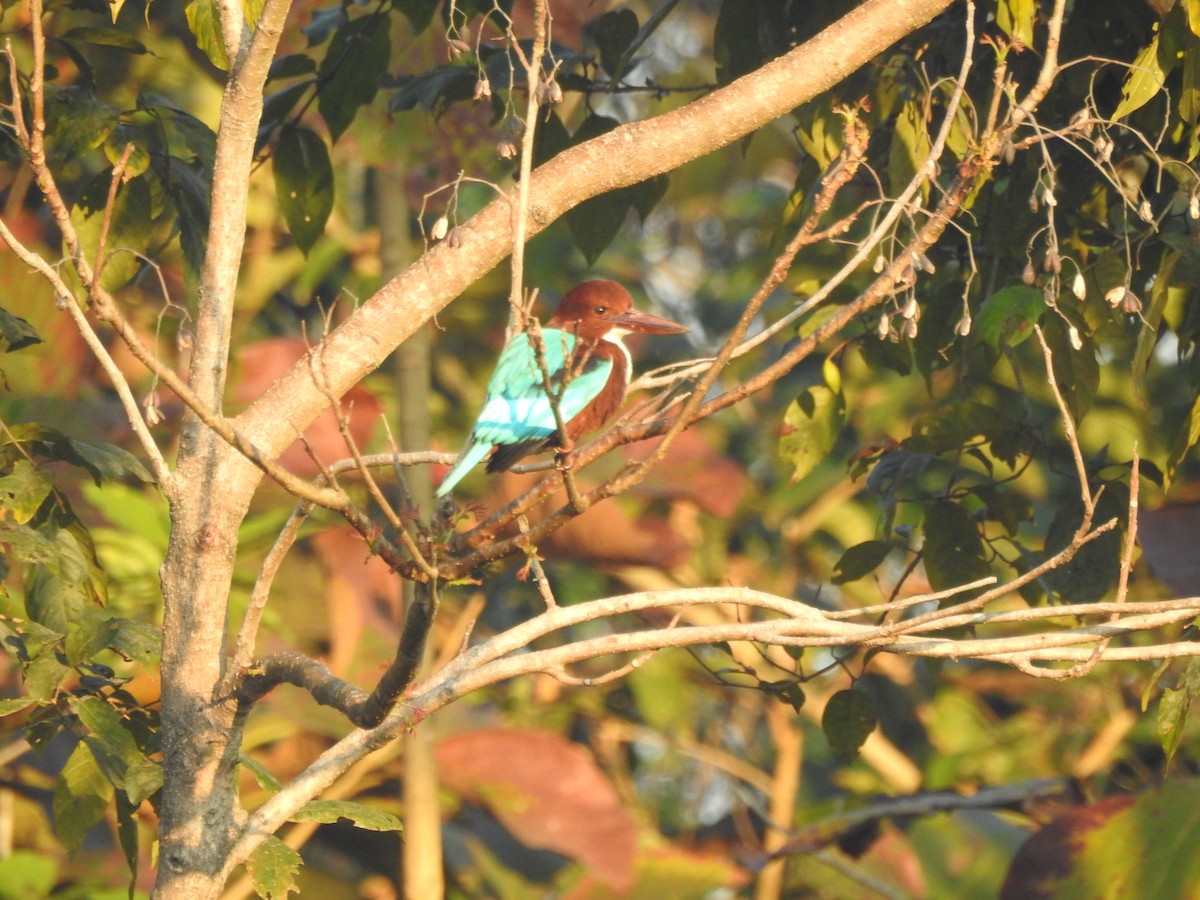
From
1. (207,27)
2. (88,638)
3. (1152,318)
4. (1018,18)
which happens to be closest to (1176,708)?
(1152,318)

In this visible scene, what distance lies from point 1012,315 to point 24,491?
4.89 ft

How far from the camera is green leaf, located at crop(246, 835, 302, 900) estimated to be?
186cm

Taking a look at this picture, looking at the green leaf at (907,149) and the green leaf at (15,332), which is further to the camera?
the green leaf at (907,149)

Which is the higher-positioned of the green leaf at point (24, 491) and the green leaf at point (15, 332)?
the green leaf at point (15, 332)

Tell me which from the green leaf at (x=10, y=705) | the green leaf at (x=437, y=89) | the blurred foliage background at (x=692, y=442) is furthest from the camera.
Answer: the green leaf at (x=437, y=89)

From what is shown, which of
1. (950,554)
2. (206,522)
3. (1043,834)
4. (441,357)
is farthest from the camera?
(441,357)

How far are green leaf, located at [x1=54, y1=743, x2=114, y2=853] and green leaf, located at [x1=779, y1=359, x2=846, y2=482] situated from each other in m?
1.33

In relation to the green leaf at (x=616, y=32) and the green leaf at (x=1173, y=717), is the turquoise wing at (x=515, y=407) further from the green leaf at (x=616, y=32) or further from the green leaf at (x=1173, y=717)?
the green leaf at (x=1173, y=717)

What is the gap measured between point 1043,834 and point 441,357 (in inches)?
150

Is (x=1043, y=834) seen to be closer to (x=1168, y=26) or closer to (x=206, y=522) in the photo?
(x=1168, y=26)

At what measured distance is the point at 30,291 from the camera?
4484 mm

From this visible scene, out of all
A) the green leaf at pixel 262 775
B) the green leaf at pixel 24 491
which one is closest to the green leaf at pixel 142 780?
the green leaf at pixel 262 775

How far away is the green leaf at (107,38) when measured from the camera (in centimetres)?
239

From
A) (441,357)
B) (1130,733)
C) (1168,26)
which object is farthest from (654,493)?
(1168,26)
